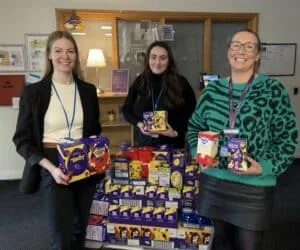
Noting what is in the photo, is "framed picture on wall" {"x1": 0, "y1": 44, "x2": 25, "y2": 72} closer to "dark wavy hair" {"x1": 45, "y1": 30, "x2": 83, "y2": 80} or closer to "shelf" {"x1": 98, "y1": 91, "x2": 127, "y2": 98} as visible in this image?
"shelf" {"x1": 98, "y1": 91, "x2": 127, "y2": 98}

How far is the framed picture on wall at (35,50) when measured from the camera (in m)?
3.80

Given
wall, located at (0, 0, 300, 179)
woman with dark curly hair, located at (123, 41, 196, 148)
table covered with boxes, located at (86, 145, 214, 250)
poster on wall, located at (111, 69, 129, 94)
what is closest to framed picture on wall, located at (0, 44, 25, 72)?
wall, located at (0, 0, 300, 179)

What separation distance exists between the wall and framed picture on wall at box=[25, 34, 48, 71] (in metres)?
0.07

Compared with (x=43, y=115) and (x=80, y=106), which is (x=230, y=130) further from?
(x=43, y=115)

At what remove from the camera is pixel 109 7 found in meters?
3.98

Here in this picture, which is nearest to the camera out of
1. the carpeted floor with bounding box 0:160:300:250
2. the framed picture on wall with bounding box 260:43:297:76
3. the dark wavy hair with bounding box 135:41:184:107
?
the dark wavy hair with bounding box 135:41:184:107

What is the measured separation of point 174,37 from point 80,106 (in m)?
2.93

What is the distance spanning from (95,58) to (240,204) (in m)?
2.89

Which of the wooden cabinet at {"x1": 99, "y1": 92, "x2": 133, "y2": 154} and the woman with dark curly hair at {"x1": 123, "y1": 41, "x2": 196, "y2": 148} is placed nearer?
the woman with dark curly hair at {"x1": 123, "y1": 41, "x2": 196, "y2": 148}

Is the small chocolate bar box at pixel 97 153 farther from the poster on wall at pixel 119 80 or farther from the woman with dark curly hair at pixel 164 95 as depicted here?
the poster on wall at pixel 119 80

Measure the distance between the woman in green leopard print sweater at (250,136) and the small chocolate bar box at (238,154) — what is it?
28 mm

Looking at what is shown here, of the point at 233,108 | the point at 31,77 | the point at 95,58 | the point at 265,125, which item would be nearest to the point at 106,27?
the point at 95,58

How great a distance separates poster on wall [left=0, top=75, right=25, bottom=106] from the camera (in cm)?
384

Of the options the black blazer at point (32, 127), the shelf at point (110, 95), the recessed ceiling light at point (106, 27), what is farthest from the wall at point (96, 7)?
the black blazer at point (32, 127)
